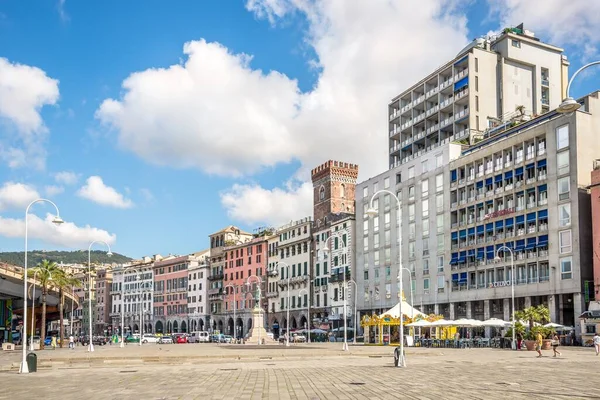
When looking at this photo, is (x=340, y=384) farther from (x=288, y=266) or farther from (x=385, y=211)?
(x=288, y=266)

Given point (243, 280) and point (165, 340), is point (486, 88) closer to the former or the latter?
point (165, 340)

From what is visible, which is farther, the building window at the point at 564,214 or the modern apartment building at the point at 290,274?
the modern apartment building at the point at 290,274

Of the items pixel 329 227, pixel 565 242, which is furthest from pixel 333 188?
pixel 565 242

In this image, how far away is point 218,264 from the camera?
159 m

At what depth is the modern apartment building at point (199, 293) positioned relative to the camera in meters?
160

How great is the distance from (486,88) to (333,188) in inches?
1467

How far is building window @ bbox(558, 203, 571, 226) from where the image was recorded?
2953 inches

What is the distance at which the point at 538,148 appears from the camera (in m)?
79.9

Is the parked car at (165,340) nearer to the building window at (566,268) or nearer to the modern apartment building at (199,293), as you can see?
the modern apartment building at (199,293)

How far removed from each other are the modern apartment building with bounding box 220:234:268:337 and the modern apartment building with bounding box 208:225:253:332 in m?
1.59

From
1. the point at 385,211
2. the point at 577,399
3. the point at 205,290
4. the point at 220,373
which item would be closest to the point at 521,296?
the point at 385,211

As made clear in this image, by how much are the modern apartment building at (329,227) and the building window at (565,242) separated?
4482 centimetres

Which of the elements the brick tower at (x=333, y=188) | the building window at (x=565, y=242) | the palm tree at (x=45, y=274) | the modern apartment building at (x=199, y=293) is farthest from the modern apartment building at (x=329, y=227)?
the palm tree at (x=45, y=274)

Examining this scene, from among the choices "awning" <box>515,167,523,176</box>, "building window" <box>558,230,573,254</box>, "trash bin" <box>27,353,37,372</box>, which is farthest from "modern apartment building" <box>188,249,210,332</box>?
"trash bin" <box>27,353,37,372</box>
